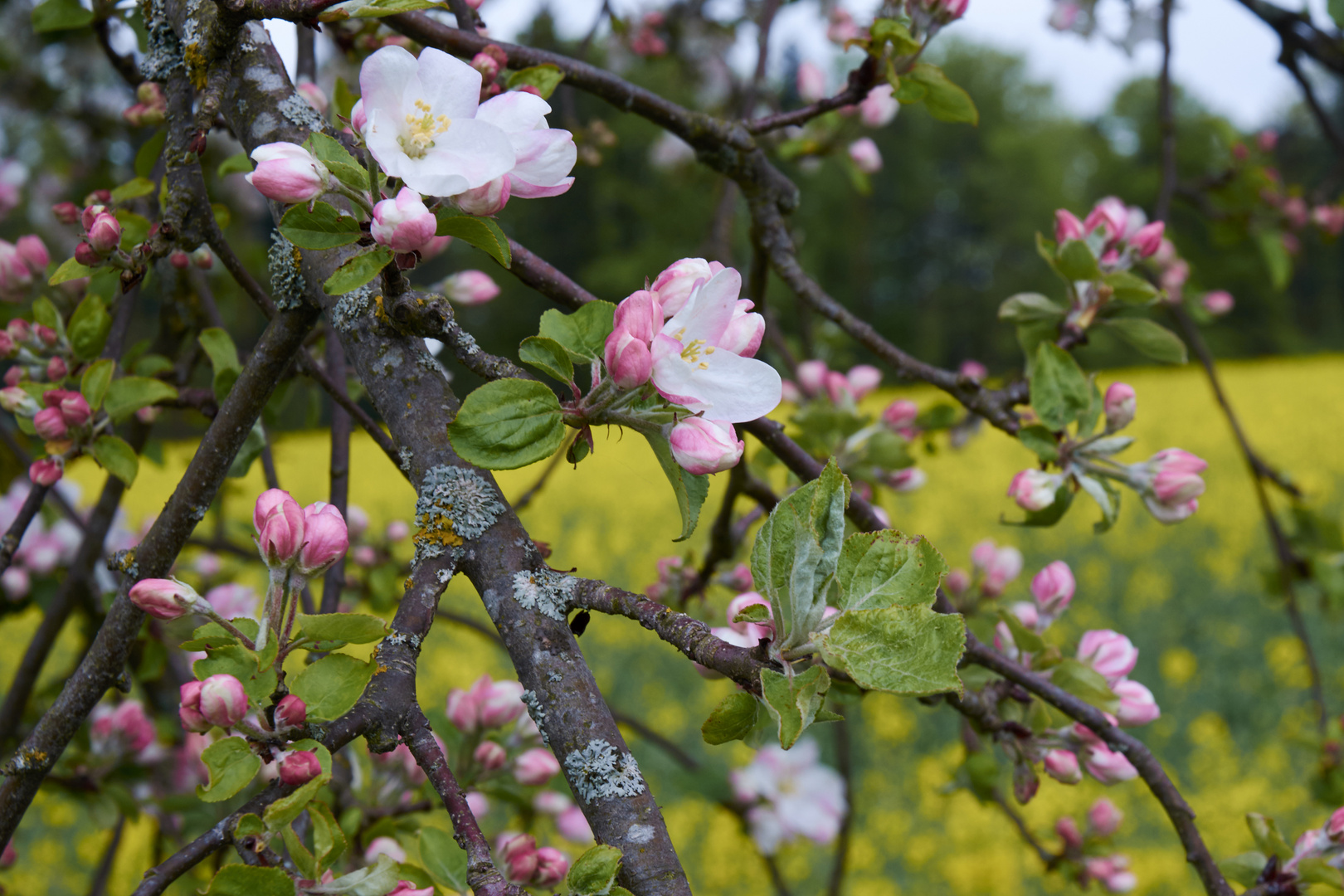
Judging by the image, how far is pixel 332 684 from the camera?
1.95 feet

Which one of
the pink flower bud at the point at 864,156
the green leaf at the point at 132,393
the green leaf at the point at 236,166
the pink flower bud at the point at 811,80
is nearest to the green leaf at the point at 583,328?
the green leaf at the point at 236,166

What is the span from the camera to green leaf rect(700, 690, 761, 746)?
0.57 m

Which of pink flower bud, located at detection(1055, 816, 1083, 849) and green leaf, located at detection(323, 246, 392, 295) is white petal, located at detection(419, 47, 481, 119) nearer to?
green leaf, located at detection(323, 246, 392, 295)

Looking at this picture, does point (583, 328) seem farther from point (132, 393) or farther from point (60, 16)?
point (60, 16)

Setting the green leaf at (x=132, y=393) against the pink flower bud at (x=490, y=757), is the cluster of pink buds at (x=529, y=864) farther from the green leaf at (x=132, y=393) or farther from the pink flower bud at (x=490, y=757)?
the green leaf at (x=132, y=393)

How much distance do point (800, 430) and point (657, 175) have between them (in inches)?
610

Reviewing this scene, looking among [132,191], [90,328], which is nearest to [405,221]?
[132,191]

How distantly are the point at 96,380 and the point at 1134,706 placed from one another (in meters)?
1.12

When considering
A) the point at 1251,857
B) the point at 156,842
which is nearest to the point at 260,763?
the point at 1251,857

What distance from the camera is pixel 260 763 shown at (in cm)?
59

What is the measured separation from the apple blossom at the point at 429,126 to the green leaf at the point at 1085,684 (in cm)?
75

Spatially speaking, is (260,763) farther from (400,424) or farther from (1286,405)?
(1286,405)

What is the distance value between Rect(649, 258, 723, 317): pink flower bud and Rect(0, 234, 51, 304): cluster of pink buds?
103 centimetres

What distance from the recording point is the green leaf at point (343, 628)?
1.93 feet
